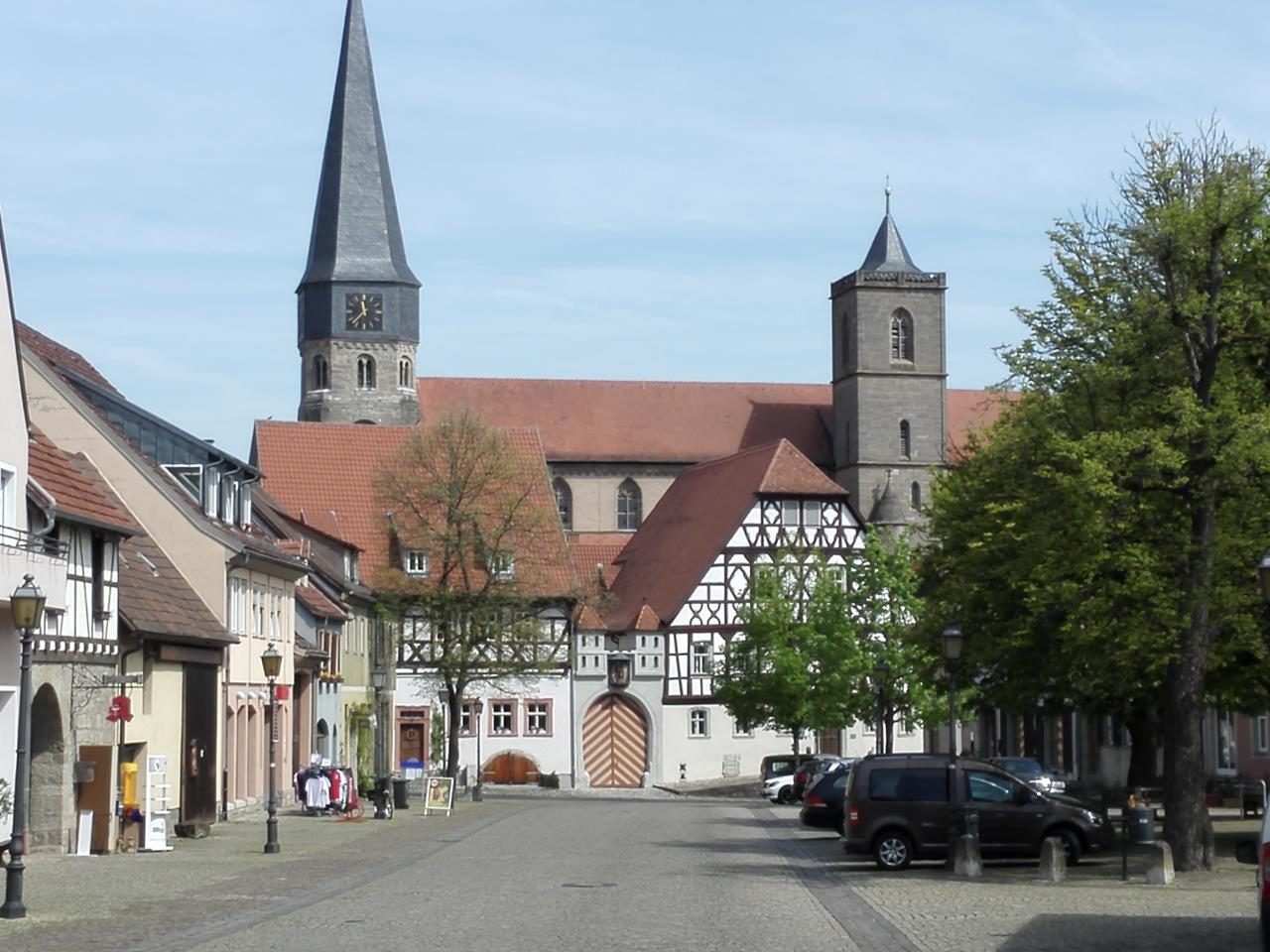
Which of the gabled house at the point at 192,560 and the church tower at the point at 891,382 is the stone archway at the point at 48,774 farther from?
the church tower at the point at 891,382

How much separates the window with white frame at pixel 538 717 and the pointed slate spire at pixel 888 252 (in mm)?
40106

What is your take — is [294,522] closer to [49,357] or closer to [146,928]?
[49,357]

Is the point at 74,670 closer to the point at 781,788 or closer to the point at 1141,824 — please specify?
the point at 1141,824

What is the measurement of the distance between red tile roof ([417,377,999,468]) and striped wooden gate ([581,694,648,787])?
105 feet

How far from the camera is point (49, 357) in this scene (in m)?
41.1

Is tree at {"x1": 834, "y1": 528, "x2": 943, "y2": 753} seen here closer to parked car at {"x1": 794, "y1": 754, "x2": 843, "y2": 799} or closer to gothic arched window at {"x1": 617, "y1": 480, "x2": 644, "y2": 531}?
parked car at {"x1": 794, "y1": 754, "x2": 843, "y2": 799}

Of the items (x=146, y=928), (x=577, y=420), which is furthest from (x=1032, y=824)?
(x=577, y=420)

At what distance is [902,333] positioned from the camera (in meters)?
110

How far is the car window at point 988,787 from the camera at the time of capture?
94.0 ft

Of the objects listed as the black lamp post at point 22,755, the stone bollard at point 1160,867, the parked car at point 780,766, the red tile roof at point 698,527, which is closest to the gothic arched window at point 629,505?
the red tile roof at point 698,527

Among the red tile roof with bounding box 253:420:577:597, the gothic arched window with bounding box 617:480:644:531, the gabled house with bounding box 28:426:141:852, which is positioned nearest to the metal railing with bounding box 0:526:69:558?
the gabled house with bounding box 28:426:141:852

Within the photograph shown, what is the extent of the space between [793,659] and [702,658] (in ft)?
35.6

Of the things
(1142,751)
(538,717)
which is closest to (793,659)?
(538,717)

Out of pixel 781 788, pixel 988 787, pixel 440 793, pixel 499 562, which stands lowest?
pixel 781 788
